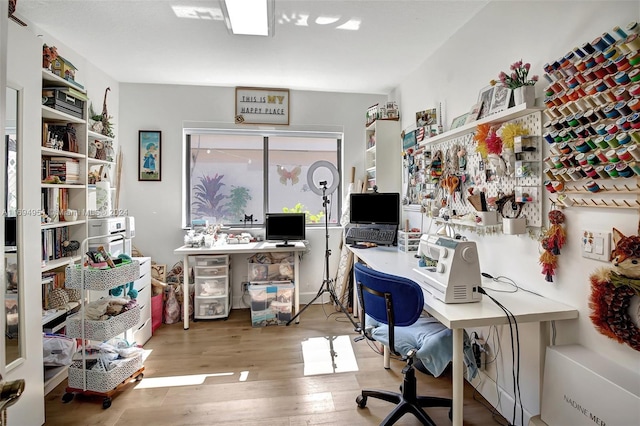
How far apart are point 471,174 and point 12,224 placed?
8.96 ft

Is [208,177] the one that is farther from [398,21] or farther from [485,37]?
[485,37]

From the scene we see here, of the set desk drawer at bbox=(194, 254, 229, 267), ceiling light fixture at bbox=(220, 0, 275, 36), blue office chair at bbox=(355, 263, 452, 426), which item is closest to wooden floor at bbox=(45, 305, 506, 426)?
blue office chair at bbox=(355, 263, 452, 426)

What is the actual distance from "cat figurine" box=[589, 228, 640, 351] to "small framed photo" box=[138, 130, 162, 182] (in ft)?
12.4

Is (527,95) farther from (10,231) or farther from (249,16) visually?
(10,231)

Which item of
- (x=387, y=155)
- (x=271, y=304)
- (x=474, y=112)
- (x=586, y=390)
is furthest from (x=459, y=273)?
(x=271, y=304)

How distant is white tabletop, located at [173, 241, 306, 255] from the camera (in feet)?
9.78

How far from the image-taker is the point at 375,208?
304 cm

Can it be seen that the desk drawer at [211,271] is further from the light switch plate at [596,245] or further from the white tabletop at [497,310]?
the light switch plate at [596,245]

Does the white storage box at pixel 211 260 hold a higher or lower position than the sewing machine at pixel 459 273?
lower

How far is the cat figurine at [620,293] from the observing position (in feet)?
3.70

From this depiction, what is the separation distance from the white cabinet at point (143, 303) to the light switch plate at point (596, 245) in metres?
3.00

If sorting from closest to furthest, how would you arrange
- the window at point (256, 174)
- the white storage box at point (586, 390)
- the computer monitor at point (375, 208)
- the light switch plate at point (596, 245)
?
the white storage box at point (586, 390) → the light switch plate at point (596, 245) → the computer monitor at point (375, 208) → the window at point (256, 174)

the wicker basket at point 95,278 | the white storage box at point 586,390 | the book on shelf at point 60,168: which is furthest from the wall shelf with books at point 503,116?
the book on shelf at point 60,168

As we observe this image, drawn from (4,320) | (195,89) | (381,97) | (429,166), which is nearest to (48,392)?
(4,320)
